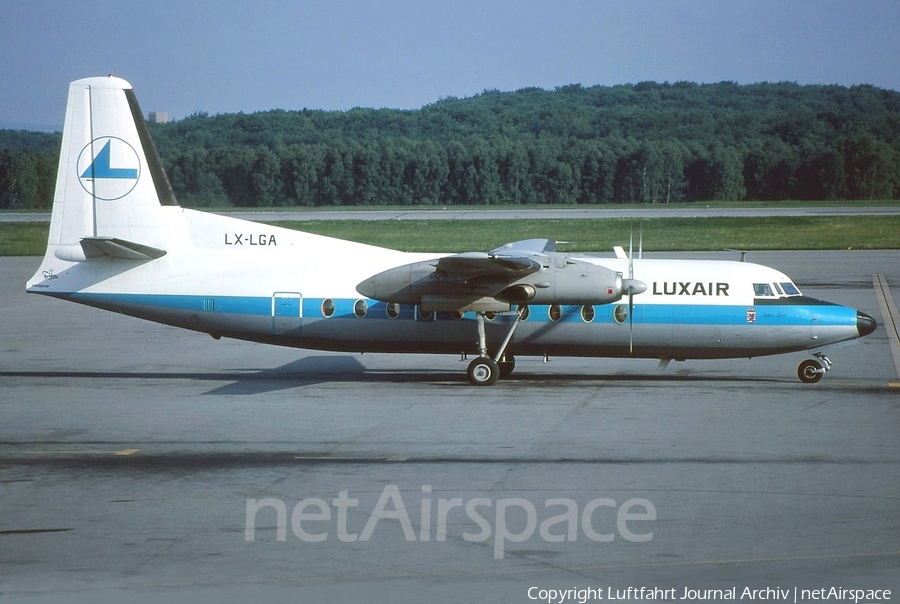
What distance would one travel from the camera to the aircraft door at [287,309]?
66.8ft

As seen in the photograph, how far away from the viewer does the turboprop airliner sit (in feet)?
66.0

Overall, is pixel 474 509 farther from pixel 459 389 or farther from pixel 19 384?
pixel 19 384

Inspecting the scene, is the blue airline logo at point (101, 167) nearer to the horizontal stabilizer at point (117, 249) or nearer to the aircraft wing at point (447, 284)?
the horizontal stabilizer at point (117, 249)

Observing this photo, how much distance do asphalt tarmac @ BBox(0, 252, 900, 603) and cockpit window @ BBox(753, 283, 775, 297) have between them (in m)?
1.81

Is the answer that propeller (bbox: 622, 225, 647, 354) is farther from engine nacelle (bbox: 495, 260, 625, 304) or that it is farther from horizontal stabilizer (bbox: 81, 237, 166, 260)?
horizontal stabilizer (bbox: 81, 237, 166, 260)

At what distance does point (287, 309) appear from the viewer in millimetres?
20359

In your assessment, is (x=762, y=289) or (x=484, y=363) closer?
(x=484, y=363)

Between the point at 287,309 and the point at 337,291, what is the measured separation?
1.05 metres

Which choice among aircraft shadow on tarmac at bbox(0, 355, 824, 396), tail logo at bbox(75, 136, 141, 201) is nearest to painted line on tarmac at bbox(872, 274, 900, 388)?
aircraft shadow on tarmac at bbox(0, 355, 824, 396)

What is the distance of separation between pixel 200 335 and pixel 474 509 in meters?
18.4

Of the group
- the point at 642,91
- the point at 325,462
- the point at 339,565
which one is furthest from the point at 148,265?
the point at 642,91

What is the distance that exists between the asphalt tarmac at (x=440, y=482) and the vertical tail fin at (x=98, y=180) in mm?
3081

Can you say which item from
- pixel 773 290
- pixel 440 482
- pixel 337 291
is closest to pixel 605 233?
pixel 773 290

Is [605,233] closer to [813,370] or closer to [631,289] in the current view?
[813,370]
